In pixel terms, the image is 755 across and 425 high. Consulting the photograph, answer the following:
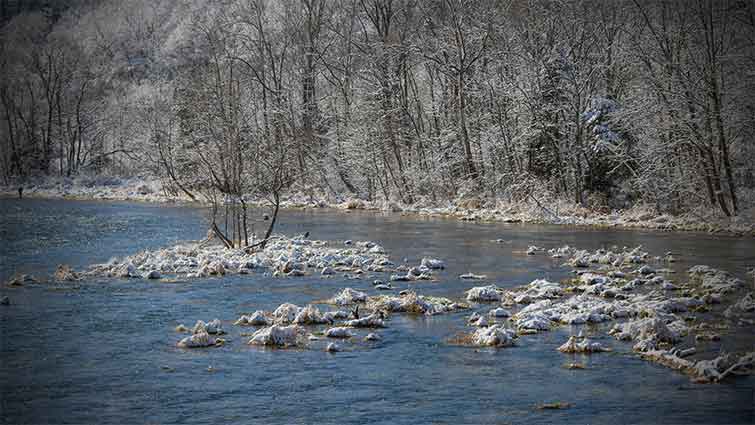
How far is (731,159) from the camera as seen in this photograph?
28.4 metres

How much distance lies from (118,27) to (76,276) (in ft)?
436

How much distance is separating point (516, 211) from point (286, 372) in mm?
24034

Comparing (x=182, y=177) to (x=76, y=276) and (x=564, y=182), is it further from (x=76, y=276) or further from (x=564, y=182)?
(x=76, y=276)

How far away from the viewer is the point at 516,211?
1316 inches

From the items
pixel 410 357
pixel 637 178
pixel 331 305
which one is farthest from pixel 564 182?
pixel 410 357

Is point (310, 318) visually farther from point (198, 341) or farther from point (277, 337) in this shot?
point (198, 341)

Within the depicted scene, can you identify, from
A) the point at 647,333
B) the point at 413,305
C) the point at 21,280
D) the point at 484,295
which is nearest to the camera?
the point at 647,333

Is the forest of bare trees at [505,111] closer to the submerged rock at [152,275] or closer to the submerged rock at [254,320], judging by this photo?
the submerged rock at [152,275]

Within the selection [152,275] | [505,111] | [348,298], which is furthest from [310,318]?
[505,111]

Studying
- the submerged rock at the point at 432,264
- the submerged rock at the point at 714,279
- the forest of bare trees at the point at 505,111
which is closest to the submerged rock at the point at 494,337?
the submerged rock at the point at 714,279

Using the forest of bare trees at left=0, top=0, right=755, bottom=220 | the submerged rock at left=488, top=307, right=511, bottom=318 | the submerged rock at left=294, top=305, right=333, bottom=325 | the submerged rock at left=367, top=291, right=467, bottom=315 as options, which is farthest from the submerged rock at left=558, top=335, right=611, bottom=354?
the forest of bare trees at left=0, top=0, right=755, bottom=220

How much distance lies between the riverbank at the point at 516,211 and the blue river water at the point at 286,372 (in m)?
9.00

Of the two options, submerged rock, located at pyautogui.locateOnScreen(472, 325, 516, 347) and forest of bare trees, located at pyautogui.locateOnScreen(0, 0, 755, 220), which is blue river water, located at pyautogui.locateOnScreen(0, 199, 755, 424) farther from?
forest of bare trees, located at pyautogui.locateOnScreen(0, 0, 755, 220)

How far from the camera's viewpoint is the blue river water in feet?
28.9
